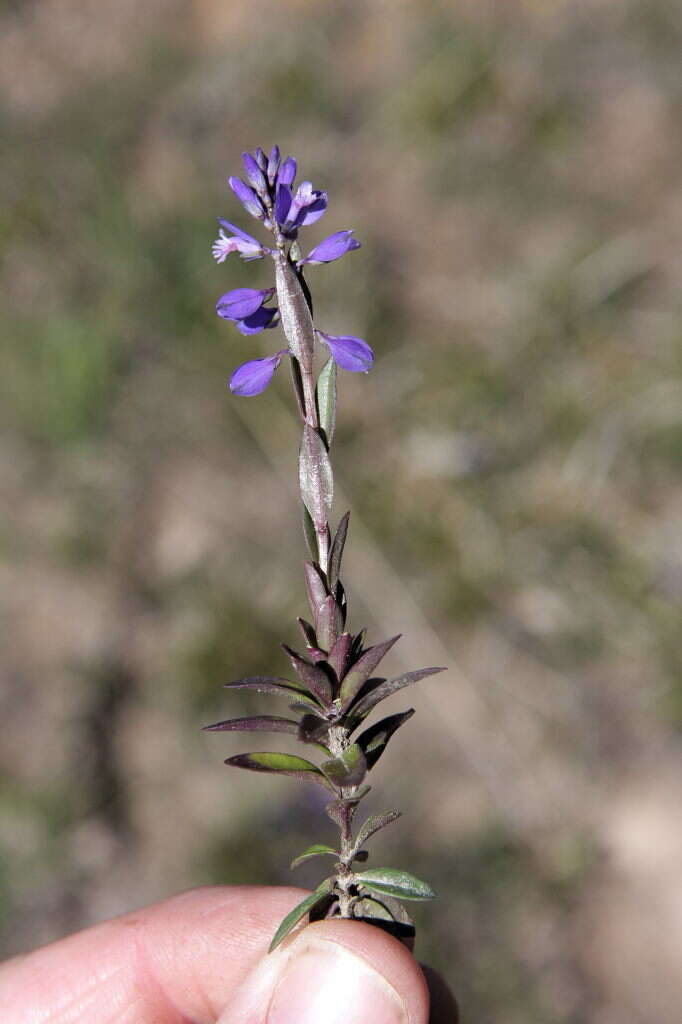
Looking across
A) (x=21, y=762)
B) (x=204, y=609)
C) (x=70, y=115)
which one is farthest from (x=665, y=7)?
(x=21, y=762)

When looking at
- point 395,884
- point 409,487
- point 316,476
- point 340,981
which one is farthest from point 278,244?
point 409,487

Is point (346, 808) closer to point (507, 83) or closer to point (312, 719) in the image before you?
point (312, 719)

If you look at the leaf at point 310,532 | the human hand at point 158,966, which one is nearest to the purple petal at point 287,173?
the leaf at point 310,532

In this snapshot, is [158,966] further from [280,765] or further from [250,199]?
[250,199]

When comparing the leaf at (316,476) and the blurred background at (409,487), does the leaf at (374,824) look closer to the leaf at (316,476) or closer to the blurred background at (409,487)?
the leaf at (316,476)

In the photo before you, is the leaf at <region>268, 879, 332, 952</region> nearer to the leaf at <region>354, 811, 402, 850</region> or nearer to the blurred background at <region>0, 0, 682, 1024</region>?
the leaf at <region>354, 811, 402, 850</region>

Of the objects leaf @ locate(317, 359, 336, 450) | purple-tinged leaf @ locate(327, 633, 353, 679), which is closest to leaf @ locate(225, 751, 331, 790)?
purple-tinged leaf @ locate(327, 633, 353, 679)
